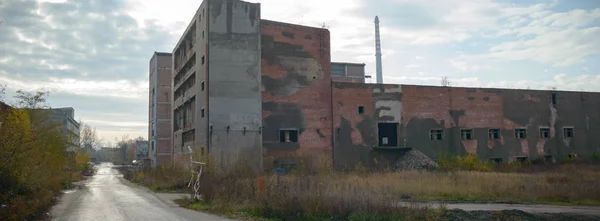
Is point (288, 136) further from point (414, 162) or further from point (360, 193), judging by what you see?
point (360, 193)

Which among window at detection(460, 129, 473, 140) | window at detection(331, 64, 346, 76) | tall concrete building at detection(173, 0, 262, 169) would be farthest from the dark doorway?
window at detection(331, 64, 346, 76)

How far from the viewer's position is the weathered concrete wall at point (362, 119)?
3934cm

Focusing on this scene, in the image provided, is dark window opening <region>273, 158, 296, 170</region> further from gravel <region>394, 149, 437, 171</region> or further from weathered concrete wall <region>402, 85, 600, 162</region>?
weathered concrete wall <region>402, 85, 600, 162</region>

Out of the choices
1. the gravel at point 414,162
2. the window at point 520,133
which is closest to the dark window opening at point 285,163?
the gravel at point 414,162

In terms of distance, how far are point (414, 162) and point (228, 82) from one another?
16.6m

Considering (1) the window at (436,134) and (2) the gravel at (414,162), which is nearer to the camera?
(2) the gravel at (414,162)

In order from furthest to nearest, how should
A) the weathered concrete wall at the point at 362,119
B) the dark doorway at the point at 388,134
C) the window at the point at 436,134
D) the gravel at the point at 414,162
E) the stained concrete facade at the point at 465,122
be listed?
1. the window at the point at 436,134
2. the dark doorway at the point at 388,134
3. the stained concrete facade at the point at 465,122
4. the weathered concrete wall at the point at 362,119
5. the gravel at the point at 414,162

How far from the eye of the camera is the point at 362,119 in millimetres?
40188

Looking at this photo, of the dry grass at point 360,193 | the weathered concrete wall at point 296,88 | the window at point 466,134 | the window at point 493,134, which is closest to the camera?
the dry grass at point 360,193

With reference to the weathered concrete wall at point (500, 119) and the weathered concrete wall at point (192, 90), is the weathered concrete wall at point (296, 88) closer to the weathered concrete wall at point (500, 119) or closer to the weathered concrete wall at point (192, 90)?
the weathered concrete wall at point (192, 90)

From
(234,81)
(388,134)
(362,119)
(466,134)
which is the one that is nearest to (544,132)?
(466,134)

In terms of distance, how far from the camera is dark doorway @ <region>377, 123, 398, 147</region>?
138 feet

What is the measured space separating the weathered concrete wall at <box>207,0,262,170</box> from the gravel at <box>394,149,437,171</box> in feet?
39.9

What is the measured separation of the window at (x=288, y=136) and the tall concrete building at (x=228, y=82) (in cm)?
229
